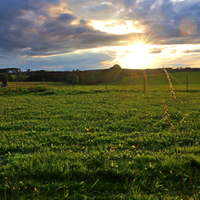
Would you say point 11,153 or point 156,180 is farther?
point 11,153

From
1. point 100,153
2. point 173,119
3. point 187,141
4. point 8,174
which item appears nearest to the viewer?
point 8,174

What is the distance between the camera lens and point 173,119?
6676 millimetres

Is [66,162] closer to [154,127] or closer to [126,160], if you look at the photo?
[126,160]

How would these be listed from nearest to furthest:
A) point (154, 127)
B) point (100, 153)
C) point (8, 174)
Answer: point (8, 174) → point (100, 153) → point (154, 127)

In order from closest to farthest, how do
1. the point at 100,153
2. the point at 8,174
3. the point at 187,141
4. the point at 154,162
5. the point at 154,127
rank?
the point at 8,174 < the point at 154,162 < the point at 100,153 < the point at 187,141 < the point at 154,127

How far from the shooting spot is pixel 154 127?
5.59 m

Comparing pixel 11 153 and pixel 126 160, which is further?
pixel 11 153

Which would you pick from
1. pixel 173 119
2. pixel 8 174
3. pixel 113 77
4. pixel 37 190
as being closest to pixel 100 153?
pixel 37 190

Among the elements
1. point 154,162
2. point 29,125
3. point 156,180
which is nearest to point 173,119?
point 154,162

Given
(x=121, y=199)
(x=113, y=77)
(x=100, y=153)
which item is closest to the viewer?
(x=121, y=199)

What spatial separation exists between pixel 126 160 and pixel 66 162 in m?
1.18

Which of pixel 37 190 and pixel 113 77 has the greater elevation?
pixel 113 77

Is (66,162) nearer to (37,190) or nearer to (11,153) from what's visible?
(37,190)

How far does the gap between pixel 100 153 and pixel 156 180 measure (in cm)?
123
